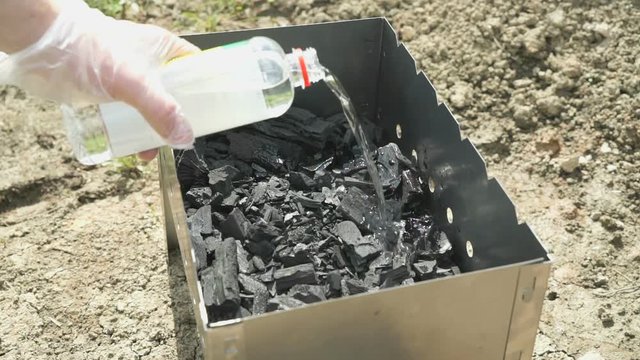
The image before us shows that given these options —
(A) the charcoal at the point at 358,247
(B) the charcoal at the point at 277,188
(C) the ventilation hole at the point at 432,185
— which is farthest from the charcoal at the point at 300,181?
(C) the ventilation hole at the point at 432,185

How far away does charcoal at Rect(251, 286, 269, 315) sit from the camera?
1.78 metres

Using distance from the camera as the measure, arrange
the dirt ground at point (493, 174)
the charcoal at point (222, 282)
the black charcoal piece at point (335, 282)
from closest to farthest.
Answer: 1. the charcoal at point (222, 282)
2. the black charcoal piece at point (335, 282)
3. the dirt ground at point (493, 174)

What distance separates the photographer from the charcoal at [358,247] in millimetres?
1923

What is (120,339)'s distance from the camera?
2.28 metres

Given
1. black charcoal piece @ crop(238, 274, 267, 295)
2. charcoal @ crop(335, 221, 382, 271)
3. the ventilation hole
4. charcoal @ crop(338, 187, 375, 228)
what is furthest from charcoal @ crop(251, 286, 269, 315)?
the ventilation hole

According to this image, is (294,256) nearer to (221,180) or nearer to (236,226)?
(236,226)

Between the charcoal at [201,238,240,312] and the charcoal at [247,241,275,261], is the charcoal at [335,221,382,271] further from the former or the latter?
the charcoal at [201,238,240,312]

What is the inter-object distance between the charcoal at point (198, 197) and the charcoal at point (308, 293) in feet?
1.50

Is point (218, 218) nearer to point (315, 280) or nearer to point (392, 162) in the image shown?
point (315, 280)

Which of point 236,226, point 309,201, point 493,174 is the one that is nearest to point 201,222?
point 236,226

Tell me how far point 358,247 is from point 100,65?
31.6 inches

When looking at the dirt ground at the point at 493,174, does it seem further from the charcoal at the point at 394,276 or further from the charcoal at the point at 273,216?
the charcoal at the point at 394,276

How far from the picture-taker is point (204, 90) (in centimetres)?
179

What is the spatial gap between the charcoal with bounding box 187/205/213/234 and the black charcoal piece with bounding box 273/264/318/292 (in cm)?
26
